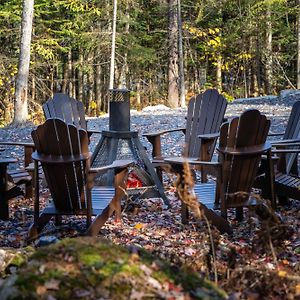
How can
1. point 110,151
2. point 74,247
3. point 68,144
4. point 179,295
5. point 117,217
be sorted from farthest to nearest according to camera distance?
point 110,151
point 117,217
point 68,144
point 74,247
point 179,295

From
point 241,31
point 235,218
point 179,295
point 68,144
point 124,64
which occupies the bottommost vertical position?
point 235,218

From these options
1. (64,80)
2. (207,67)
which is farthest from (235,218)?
(207,67)

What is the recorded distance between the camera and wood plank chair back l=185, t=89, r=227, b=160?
19.9ft

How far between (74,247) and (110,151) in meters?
3.13

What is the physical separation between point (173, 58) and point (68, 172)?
1782 centimetres

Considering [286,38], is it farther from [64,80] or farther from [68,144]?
[68,144]

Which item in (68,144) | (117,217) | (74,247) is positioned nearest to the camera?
(74,247)

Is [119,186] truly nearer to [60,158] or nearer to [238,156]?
[60,158]

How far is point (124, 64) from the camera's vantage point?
21.4m

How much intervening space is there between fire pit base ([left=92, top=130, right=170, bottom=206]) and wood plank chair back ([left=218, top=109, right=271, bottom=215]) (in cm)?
121

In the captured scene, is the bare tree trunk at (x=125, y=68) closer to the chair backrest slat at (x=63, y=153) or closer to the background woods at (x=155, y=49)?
the background woods at (x=155, y=49)

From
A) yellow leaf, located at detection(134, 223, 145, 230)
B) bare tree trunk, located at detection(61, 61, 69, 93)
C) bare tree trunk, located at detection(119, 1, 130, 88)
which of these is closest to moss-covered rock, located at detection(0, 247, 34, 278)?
yellow leaf, located at detection(134, 223, 145, 230)

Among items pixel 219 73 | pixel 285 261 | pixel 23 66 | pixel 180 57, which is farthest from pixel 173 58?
pixel 285 261

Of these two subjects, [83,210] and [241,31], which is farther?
[241,31]
